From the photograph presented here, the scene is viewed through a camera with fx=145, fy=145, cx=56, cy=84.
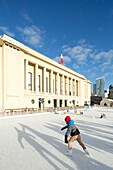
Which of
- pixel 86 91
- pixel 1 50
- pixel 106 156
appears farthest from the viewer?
pixel 86 91

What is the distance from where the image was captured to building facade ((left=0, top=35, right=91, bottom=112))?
106 ft

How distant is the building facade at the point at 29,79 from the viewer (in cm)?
3225

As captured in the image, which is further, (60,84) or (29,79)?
(60,84)

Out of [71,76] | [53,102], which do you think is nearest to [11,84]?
[53,102]

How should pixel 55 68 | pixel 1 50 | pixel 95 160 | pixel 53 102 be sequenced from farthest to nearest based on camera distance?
pixel 55 68, pixel 53 102, pixel 1 50, pixel 95 160

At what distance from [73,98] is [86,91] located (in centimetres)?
2427

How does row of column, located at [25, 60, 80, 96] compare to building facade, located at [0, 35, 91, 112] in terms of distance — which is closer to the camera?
building facade, located at [0, 35, 91, 112]

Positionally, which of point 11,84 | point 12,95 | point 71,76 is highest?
point 71,76

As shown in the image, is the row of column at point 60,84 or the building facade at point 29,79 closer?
the building facade at point 29,79

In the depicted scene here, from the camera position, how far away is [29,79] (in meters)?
43.6

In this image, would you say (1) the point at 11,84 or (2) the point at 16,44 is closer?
(1) the point at 11,84

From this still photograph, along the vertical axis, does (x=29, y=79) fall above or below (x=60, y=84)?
above

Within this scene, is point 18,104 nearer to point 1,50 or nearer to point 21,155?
point 1,50

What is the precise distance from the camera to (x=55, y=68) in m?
54.3
